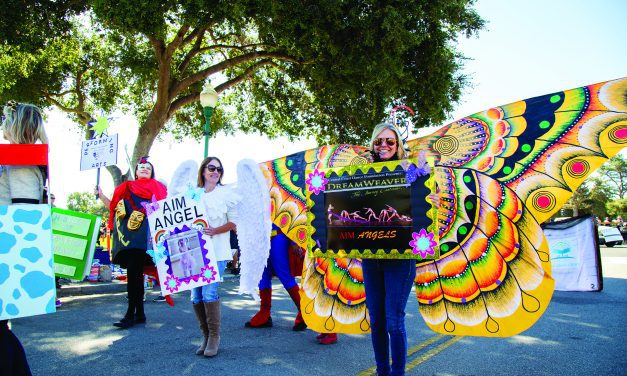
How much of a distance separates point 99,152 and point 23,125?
12.0 ft

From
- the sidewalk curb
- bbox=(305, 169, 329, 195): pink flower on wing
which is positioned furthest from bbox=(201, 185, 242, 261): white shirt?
the sidewalk curb

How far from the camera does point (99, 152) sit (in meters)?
6.55

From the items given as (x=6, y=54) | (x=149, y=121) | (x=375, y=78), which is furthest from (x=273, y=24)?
(x=6, y=54)

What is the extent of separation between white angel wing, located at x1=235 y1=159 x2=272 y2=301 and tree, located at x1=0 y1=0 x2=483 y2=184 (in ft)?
20.9

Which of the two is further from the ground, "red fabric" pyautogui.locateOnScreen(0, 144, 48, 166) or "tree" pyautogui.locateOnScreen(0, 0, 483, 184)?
"tree" pyautogui.locateOnScreen(0, 0, 483, 184)

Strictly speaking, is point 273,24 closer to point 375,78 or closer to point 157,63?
point 375,78

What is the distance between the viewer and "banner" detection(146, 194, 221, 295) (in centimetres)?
411

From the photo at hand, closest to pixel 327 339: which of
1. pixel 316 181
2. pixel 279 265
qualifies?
pixel 279 265

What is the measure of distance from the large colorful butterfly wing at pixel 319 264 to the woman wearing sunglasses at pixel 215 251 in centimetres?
45

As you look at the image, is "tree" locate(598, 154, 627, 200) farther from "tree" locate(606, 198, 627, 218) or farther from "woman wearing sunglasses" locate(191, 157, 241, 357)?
"woman wearing sunglasses" locate(191, 157, 241, 357)

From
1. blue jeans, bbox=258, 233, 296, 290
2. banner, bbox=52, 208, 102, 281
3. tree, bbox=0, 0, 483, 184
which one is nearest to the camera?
banner, bbox=52, 208, 102, 281

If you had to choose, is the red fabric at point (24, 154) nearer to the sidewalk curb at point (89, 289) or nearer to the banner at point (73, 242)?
the banner at point (73, 242)

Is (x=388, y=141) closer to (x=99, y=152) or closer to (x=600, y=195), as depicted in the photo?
A: (x=99, y=152)

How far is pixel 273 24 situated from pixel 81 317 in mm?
7456
